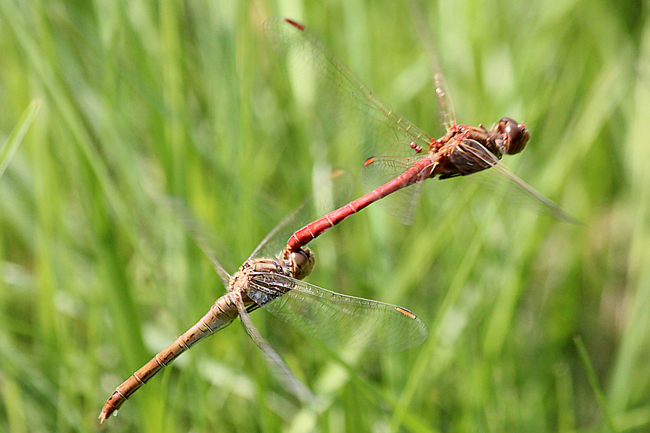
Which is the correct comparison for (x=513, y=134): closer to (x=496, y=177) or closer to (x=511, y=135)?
(x=511, y=135)

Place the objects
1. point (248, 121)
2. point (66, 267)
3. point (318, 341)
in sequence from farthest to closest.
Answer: point (66, 267)
point (248, 121)
point (318, 341)

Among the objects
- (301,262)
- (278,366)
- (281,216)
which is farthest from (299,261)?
(281,216)

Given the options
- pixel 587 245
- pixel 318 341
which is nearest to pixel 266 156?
pixel 318 341

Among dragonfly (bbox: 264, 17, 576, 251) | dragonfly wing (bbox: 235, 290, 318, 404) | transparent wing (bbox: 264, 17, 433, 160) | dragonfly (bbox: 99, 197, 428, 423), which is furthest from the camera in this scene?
transparent wing (bbox: 264, 17, 433, 160)

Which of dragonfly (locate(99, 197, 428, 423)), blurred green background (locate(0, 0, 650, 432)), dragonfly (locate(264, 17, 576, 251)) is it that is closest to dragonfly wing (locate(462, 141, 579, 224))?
dragonfly (locate(264, 17, 576, 251))

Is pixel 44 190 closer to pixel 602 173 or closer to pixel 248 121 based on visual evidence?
pixel 248 121

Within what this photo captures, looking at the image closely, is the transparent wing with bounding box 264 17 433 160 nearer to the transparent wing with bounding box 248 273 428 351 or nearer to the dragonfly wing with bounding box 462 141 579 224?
the dragonfly wing with bounding box 462 141 579 224
